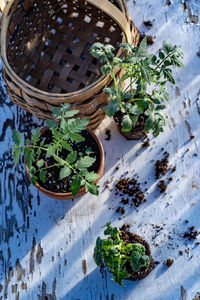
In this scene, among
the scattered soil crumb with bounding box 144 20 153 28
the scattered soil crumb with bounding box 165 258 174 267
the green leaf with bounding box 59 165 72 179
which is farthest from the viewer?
the scattered soil crumb with bounding box 144 20 153 28

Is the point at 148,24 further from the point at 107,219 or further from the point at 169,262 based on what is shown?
the point at 169,262

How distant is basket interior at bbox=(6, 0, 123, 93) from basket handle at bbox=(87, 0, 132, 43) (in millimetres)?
296

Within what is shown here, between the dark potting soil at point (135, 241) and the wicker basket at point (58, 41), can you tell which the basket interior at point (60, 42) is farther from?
the dark potting soil at point (135, 241)

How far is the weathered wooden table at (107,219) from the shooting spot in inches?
58.5

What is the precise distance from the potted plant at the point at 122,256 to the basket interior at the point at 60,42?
0.62 metres

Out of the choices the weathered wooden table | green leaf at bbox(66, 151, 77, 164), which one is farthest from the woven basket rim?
the weathered wooden table

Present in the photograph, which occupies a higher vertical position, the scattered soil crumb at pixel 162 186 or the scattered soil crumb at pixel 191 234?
the scattered soil crumb at pixel 162 186

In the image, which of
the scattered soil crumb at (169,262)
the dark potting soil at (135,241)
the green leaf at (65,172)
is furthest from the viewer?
the scattered soil crumb at (169,262)

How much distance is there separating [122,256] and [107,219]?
27 cm

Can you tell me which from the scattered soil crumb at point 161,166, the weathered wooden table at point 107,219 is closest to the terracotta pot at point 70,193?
the weathered wooden table at point 107,219

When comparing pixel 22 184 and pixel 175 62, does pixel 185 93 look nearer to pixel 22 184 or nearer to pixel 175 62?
pixel 175 62

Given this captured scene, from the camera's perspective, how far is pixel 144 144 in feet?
5.23

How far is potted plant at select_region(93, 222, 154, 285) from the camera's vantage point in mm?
1249

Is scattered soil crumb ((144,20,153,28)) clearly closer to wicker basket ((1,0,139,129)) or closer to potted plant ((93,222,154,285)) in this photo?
wicker basket ((1,0,139,129))
